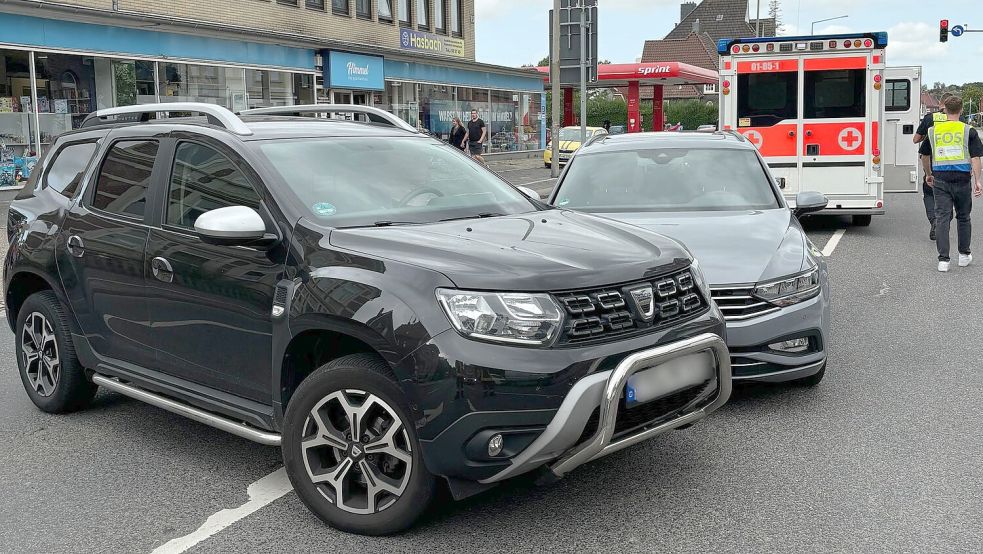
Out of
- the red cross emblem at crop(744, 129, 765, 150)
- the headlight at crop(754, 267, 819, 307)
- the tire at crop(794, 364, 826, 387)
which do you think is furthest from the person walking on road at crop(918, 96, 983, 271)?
the headlight at crop(754, 267, 819, 307)

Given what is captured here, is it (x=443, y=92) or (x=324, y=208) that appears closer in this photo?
(x=324, y=208)

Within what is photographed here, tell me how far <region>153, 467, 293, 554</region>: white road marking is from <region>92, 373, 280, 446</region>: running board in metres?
0.25

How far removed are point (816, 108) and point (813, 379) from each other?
9.62m

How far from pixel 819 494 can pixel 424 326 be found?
1942mm

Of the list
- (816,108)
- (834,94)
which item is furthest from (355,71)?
(834,94)

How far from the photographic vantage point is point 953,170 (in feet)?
35.9

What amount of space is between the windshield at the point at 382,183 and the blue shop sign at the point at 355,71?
2152 centimetres

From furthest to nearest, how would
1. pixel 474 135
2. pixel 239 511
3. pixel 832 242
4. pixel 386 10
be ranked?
pixel 386 10, pixel 474 135, pixel 832 242, pixel 239 511

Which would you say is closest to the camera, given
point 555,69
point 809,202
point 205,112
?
point 205,112

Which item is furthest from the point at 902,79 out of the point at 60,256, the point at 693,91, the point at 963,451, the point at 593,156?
the point at 693,91

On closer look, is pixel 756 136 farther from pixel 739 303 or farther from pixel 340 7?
pixel 340 7

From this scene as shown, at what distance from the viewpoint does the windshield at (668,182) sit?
23.8ft

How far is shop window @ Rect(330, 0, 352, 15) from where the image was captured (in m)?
27.9

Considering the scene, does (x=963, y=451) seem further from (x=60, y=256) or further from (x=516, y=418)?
(x=60, y=256)
